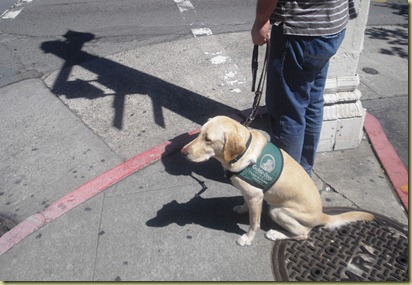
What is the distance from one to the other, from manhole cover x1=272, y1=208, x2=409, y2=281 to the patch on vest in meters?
0.60

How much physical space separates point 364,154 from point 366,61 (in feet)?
8.57

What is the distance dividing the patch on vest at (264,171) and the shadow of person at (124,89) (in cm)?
191

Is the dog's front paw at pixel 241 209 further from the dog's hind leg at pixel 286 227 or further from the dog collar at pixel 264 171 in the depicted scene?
the dog collar at pixel 264 171

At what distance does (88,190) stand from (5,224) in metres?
0.73

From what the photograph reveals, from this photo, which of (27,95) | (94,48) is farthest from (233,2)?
(27,95)

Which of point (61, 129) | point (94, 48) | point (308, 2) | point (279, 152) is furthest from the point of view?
point (94, 48)

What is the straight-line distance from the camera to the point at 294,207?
9.56 feet

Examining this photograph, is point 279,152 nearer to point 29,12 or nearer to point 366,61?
point 366,61

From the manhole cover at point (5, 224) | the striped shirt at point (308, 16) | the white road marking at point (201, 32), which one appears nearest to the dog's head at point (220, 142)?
the striped shirt at point (308, 16)

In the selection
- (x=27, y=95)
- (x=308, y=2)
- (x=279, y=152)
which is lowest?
(x=27, y=95)

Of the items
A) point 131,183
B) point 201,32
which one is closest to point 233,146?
point 131,183

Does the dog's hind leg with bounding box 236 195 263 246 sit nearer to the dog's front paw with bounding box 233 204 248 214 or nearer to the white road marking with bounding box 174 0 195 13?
the dog's front paw with bounding box 233 204 248 214

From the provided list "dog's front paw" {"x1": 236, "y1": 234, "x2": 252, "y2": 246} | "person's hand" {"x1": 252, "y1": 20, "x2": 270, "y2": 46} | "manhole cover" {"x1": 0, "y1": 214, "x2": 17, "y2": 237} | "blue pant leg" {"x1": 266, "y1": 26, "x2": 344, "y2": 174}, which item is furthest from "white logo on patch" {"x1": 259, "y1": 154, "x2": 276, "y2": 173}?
"manhole cover" {"x1": 0, "y1": 214, "x2": 17, "y2": 237}

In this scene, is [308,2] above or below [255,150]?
above
